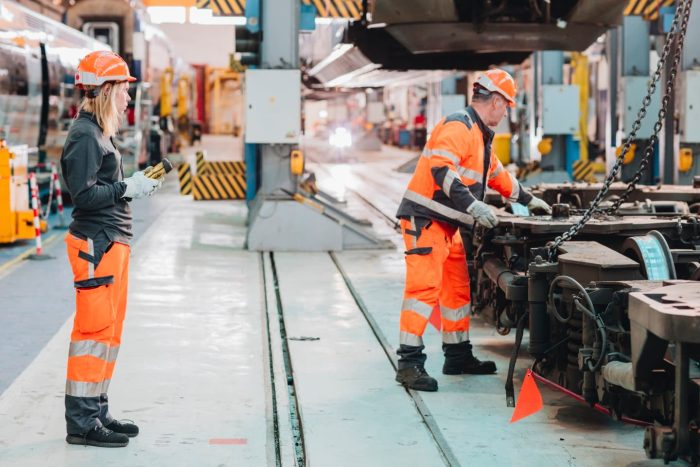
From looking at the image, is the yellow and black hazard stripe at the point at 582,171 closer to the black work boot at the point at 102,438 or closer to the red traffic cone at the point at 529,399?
the red traffic cone at the point at 529,399

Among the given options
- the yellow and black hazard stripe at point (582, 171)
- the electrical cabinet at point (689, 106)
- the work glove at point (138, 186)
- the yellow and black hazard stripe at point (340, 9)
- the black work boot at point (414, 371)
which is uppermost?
the yellow and black hazard stripe at point (340, 9)

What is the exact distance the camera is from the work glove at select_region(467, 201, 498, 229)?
22.4ft

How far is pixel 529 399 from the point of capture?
257 inches

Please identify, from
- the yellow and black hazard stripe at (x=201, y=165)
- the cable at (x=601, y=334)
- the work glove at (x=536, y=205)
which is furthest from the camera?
the yellow and black hazard stripe at (x=201, y=165)

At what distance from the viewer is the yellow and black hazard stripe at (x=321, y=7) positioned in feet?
45.9

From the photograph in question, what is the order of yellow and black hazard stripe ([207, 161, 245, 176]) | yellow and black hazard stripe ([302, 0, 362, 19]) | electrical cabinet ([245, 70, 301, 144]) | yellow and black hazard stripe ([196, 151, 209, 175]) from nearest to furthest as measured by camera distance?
electrical cabinet ([245, 70, 301, 144]) → yellow and black hazard stripe ([302, 0, 362, 19]) → yellow and black hazard stripe ([196, 151, 209, 175]) → yellow and black hazard stripe ([207, 161, 245, 176])

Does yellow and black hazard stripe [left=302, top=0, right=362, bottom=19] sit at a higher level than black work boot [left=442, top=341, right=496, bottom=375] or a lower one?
higher

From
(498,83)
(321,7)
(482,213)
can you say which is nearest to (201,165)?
(321,7)

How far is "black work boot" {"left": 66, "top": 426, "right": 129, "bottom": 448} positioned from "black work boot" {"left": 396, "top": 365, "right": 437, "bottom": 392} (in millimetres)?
1875

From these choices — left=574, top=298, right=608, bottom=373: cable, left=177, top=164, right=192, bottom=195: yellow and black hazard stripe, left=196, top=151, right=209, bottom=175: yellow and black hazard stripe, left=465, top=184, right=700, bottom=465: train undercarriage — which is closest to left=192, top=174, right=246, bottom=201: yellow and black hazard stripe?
left=177, top=164, right=192, bottom=195: yellow and black hazard stripe

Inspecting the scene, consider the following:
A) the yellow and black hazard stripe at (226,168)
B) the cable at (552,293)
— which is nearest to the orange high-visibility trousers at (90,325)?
the cable at (552,293)

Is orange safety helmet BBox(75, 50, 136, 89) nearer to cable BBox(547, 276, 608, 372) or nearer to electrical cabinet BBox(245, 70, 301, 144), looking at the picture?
cable BBox(547, 276, 608, 372)

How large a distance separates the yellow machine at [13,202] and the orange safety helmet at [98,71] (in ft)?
26.8

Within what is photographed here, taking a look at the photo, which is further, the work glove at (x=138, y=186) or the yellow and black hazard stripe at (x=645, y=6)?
the yellow and black hazard stripe at (x=645, y=6)
